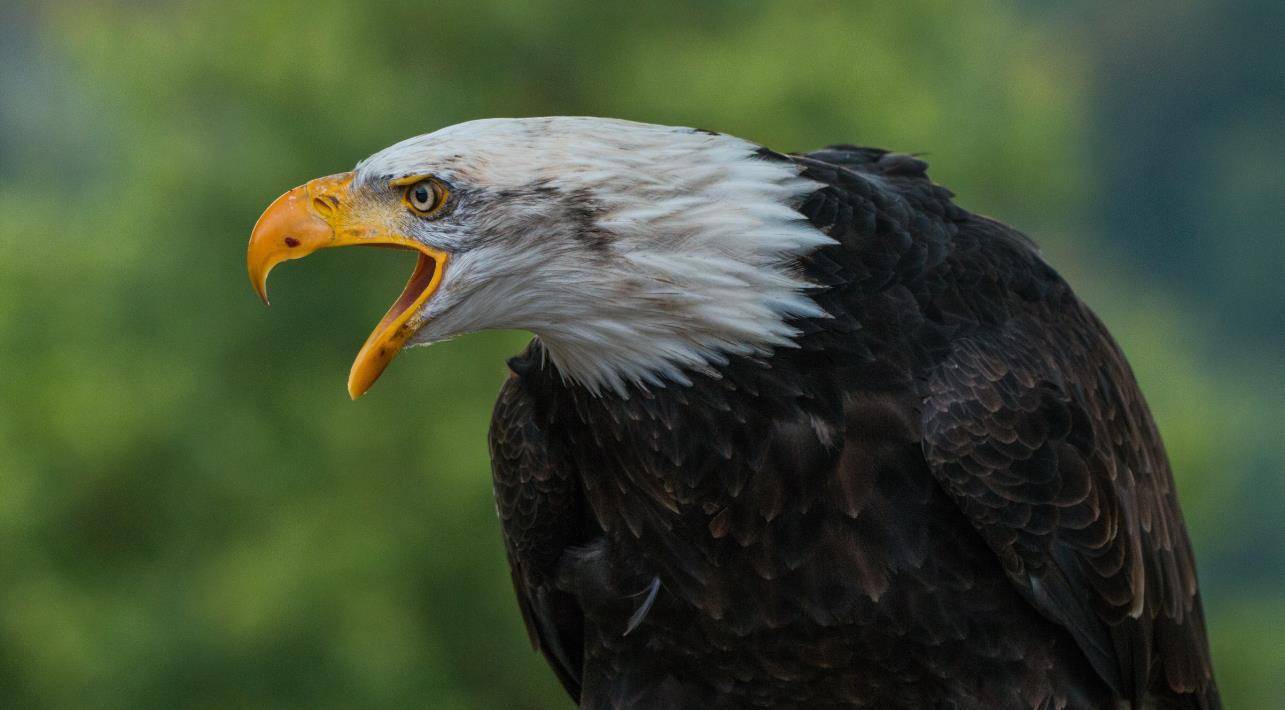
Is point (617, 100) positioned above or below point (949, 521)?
above

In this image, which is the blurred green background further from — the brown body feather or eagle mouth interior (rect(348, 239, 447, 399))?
eagle mouth interior (rect(348, 239, 447, 399))

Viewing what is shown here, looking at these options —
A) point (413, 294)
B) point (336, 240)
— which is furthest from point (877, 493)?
point (336, 240)

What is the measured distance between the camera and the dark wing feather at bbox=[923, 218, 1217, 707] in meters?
3.21

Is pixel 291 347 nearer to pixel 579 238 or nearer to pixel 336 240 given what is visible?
pixel 336 240

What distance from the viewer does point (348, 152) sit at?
11.2 metres

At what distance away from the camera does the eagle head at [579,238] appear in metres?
2.93

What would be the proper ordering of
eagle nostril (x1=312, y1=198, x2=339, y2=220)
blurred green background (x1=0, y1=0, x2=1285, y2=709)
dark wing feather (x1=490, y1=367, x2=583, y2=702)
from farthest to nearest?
1. blurred green background (x1=0, y1=0, x2=1285, y2=709)
2. dark wing feather (x1=490, y1=367, x2=583, y2=702)
3. eagle nostril (x1=312, y1=198, x2=339, y2=220)

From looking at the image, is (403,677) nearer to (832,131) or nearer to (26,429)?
(26,429)

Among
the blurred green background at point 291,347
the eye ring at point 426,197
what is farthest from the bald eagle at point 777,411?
the blurred green background at point 291,347

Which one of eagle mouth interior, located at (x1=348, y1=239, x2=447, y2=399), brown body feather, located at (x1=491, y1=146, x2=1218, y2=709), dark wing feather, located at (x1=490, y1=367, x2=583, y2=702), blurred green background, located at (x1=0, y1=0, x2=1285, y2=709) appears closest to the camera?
eagle mouth interior, located at (x1=348, y1=239, x2=447, y2=399)

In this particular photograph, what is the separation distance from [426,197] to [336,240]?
0.23m

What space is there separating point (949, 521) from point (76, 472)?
9733 millimetres

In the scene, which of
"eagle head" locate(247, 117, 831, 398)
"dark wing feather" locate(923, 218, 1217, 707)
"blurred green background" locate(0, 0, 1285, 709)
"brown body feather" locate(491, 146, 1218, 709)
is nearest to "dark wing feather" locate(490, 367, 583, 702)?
"brown body feather" locate(491, 146, 1218, 709)

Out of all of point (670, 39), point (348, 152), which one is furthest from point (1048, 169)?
point (348, 152)
